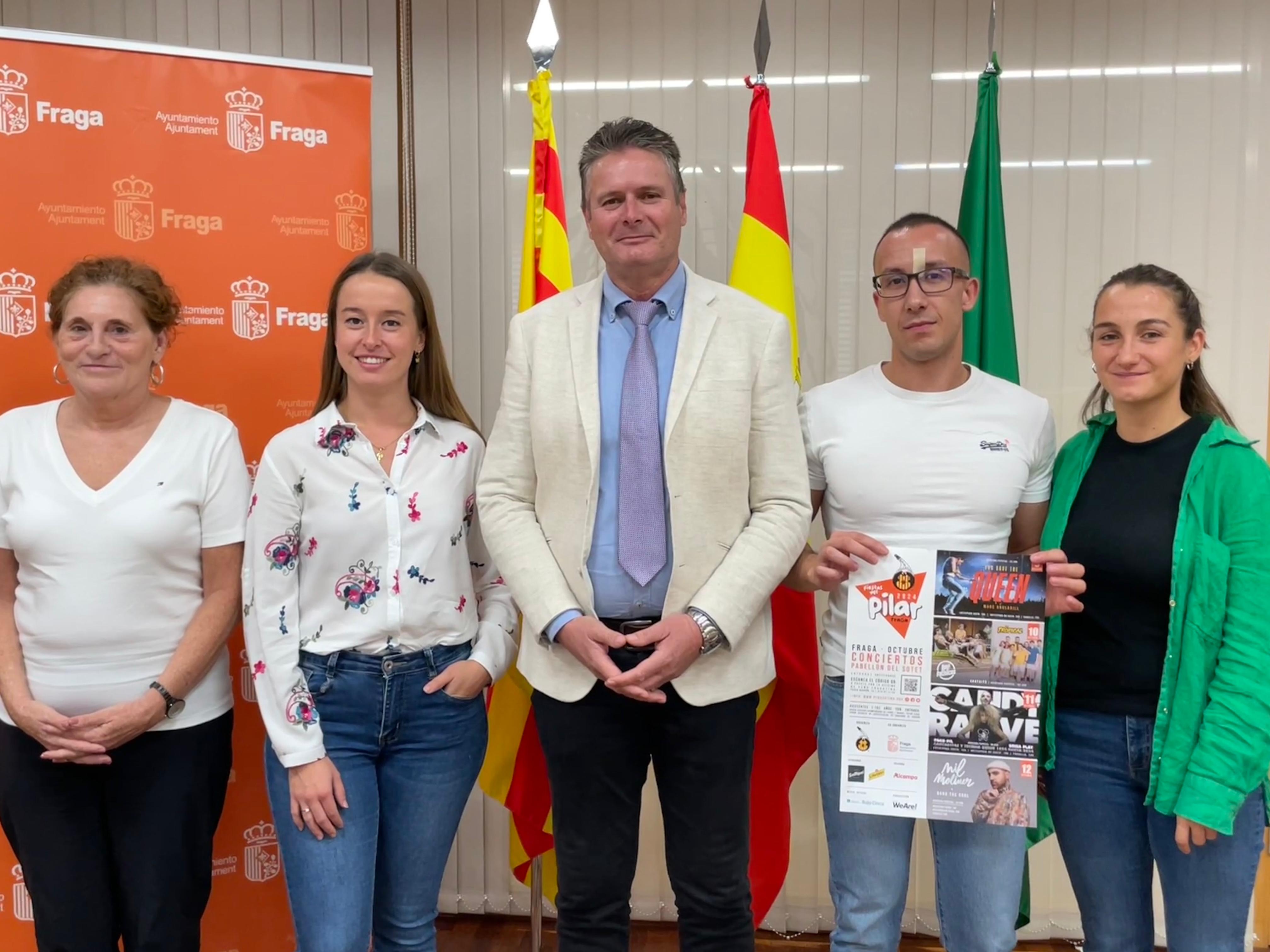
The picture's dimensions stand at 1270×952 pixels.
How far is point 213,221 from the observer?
227 cm

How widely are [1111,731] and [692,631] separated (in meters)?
0.76

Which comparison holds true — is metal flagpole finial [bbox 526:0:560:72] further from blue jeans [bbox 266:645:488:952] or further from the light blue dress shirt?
blue jeans [bbox 266:645:488:952]

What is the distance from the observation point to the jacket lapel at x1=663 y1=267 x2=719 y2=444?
1.54 m

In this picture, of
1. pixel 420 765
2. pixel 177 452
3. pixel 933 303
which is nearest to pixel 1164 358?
pixel 933 303

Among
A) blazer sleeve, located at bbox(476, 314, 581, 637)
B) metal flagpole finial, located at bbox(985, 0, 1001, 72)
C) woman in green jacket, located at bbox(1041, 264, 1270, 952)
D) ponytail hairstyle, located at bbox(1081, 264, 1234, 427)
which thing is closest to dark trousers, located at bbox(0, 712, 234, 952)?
blazer sleeve, located at bbox(476, 314, 581, 637)

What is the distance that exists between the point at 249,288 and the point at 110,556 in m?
0.84

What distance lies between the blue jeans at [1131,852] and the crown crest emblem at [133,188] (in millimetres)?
2333

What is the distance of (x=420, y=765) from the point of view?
1.71 metres

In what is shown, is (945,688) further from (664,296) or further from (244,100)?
(244,100)

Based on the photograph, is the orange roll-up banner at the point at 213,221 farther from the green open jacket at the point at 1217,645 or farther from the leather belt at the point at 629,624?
the green open jacket at the point at 1217,645

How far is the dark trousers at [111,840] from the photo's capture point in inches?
67.2

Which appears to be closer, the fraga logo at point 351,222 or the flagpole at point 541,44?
the flagpole at point 541,44

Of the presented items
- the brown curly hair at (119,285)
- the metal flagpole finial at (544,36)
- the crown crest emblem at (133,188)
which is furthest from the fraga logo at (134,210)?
the metal flagpole finial at (544,36)

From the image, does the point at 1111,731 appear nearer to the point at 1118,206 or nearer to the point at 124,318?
the point at 1118,206
